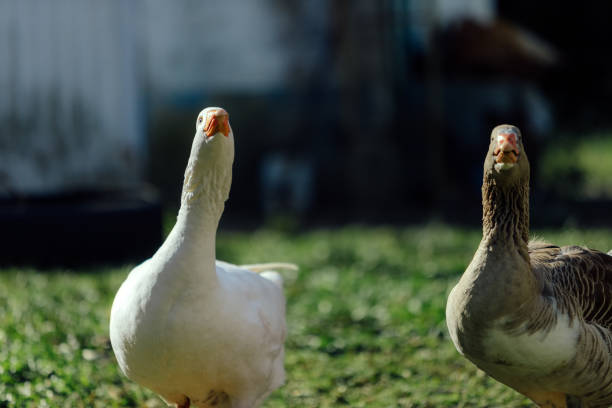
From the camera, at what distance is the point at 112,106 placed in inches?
336

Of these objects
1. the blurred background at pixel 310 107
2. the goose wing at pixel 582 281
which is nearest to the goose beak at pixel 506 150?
the goose wing at pixel 582 281

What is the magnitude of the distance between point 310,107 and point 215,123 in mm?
8273

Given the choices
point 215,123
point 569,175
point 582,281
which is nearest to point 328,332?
point 582,281

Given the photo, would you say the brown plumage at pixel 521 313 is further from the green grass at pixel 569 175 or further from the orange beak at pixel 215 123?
the green grass at pixel 569 175

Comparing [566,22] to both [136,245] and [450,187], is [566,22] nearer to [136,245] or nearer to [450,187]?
[450,187]

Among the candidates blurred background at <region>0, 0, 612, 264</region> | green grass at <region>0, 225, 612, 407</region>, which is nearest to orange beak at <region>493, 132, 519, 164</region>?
green grass at <region>0, 225, 612, 407</region>

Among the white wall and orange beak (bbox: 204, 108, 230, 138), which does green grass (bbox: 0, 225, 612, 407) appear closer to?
the white wall

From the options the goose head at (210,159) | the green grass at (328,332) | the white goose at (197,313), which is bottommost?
the green grass at (328,332)

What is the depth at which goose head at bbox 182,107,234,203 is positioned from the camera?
3.30 meters

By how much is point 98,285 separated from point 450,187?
611cm

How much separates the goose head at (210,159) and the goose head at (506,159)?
1104 mm

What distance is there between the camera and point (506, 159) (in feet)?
10.5

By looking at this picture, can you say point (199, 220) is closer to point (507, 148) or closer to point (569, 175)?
point (507, 148)

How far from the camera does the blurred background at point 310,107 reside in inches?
331
